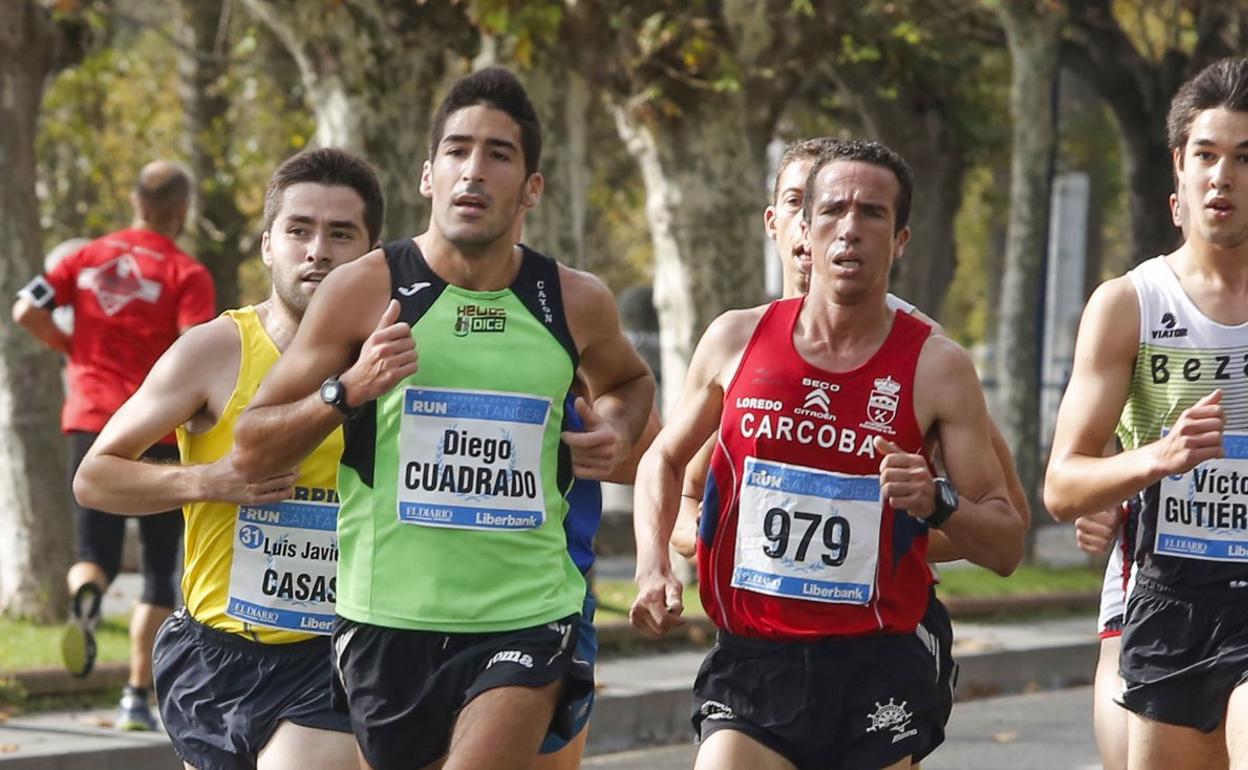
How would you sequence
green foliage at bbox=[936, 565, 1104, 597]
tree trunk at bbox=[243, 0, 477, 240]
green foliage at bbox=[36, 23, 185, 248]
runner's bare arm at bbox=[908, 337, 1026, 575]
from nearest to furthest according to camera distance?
runner's bare arm at bbox=[908, 337, 1026, 575] → tree trunk at bbox=[243, 0, 477, 240] → green foliage at bbox=[936, 565, 1104, 597] → green foliage at bbox=[36, 23, 185, 248]

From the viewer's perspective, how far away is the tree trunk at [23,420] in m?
11.2

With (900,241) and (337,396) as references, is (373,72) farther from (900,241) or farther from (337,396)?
(337,396)

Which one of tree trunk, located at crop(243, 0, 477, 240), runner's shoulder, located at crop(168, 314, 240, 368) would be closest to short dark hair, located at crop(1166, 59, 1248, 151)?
runner's shoulder, located at crop(168, 314, 240, 368)

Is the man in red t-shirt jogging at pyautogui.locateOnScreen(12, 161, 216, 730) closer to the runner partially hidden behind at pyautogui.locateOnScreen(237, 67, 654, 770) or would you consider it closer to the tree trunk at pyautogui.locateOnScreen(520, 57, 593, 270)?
the tree trunk at pyautogui.locateOnScreen(520, 57, 593, 270)

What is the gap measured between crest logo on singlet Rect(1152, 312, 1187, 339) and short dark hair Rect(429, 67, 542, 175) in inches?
56.9

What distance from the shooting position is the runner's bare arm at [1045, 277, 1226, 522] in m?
4.84

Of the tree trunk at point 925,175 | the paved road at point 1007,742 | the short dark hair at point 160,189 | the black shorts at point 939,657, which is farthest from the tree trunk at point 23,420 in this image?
the tree trunk at point 925,175

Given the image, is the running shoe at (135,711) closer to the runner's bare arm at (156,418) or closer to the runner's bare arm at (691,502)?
the runner's bare arm at (156,418)

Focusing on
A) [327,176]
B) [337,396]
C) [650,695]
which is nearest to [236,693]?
[337,396]

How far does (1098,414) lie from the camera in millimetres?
5020

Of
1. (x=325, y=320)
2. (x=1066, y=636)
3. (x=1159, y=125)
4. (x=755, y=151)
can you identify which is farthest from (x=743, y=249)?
(x=325, y=320)

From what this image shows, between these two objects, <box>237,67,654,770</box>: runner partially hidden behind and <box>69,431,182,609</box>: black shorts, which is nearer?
<box>237,67,654,770</box>: runner partially hidden behind

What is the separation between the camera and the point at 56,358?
1144 cm

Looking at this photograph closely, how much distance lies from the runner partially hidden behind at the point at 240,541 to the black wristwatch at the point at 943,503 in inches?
55.4
